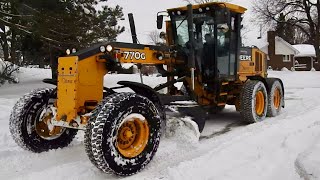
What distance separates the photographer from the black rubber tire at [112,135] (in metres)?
4.30

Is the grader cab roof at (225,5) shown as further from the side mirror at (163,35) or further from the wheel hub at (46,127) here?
the wheel hub at (46,127)

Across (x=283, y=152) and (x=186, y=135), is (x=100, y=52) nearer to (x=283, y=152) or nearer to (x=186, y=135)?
(x=186, y=135)

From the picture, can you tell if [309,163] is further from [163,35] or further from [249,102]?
[163,35]

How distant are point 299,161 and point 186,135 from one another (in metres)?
2.04

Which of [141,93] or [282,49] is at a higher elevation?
[282,49]

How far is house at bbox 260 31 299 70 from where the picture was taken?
1953 inches

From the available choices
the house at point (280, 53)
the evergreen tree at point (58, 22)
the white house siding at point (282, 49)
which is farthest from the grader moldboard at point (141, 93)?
the white house siding at point (282, 49)

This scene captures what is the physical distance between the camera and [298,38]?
79750 millimetres

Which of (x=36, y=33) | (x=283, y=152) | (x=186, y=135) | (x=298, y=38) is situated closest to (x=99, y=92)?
(x=186, y=135)

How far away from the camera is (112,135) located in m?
4.44

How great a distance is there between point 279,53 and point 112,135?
49247 millimetres

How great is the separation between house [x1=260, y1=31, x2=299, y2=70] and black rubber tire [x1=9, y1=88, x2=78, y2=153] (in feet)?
152

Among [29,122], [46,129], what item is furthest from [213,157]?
[29,122]

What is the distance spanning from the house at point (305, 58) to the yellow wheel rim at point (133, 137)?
51.2 meters
